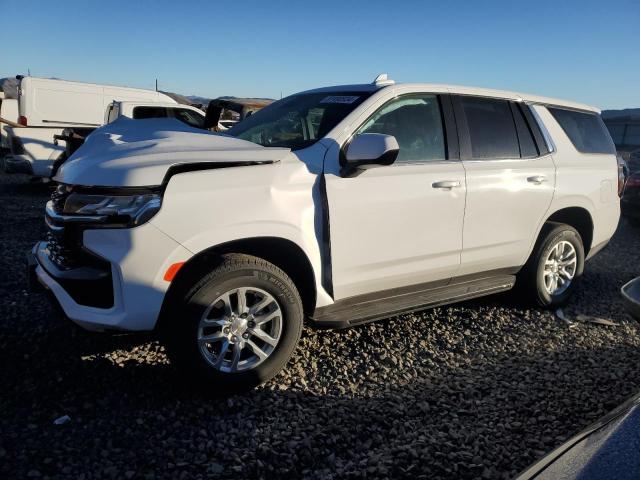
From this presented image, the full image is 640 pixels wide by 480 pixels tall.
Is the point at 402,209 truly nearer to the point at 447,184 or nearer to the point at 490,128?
the point at 447,184

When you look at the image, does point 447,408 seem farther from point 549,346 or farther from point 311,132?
point 311,132

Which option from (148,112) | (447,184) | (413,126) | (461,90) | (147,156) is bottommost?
(447,184)

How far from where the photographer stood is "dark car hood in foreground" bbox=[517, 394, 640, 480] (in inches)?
53.3

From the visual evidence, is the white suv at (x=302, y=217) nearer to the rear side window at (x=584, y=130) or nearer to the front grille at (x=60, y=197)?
the front grille at (x=60, y=197)

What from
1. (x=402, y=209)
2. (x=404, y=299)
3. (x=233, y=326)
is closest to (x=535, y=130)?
(x=402, y=209)

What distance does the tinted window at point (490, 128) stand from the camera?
393cm

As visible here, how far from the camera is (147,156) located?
107 inches

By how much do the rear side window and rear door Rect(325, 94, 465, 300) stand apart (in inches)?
58.4

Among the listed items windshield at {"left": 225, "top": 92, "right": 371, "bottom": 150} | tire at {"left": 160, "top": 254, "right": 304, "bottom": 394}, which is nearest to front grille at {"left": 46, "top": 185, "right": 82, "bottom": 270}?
tire at {"left": 160, "top": 254, "right": 304, "bottom": 394}

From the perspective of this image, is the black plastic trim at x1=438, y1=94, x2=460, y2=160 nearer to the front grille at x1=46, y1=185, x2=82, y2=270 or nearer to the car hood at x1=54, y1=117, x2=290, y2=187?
the car hood at x1=54, y1=117, x2=290, y2=187

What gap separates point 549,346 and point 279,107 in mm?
2876

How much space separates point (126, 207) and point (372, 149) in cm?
142

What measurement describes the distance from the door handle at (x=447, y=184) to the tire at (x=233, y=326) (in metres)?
1.29

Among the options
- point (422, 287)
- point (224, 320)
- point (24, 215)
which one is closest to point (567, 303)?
point (422, 287)
